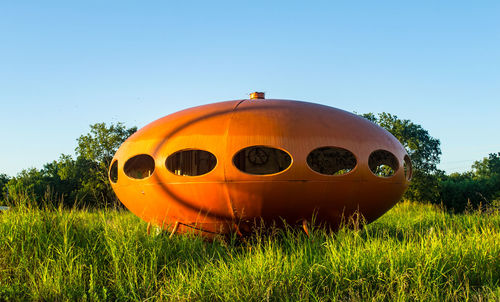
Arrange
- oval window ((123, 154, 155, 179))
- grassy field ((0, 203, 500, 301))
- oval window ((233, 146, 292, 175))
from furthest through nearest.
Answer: oval window ((123, 154, 155, 179)), oval window ((233, 146, 292, 175)), grassy field ((0, 203, 500, 301))

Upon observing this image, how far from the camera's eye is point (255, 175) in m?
6.70

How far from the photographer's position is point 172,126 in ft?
24.5

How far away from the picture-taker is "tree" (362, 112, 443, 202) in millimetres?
26609

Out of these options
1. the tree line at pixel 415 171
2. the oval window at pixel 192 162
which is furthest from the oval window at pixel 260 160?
the tree line at pixel 415 171

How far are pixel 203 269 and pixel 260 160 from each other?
3.85 metres

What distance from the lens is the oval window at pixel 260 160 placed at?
28.9 feet

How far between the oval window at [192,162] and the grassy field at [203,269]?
2783 millimetres

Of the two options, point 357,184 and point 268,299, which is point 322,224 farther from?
point 268,299

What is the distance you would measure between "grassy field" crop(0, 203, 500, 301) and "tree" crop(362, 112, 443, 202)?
21.4 metres

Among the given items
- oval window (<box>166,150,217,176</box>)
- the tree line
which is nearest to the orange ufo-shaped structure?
oval window (<box>166,150,217,176</box>)

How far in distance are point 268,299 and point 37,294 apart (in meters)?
2.56

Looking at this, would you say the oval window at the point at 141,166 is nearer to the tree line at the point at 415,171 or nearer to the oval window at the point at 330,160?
the oval window at the point at 330,160

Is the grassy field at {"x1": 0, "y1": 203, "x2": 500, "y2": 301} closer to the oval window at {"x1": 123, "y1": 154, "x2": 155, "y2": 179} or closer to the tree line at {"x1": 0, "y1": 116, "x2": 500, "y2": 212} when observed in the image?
the oval window at {"x1": 123, "y1": 154, "x2": 155, "y2": 179}

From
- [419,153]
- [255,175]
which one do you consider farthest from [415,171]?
[255,175]
